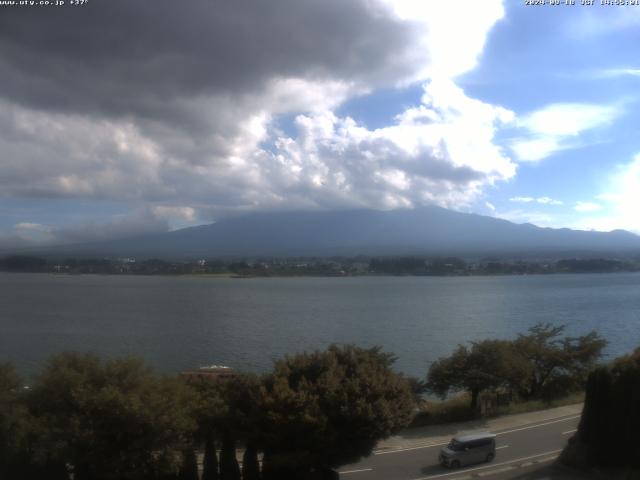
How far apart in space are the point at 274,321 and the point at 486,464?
26.6 metres

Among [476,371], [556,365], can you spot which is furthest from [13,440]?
[556,365]

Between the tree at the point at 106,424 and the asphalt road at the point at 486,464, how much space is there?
2.97 meters

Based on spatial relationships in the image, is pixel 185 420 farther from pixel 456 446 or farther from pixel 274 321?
pixel 274 321

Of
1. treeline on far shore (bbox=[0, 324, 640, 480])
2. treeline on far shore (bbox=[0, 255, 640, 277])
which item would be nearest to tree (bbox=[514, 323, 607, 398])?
treeline on far shore (bbox=[0, 324, 640, 480])

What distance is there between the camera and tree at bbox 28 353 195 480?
734cm

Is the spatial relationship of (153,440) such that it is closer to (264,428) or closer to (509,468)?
(264,428)

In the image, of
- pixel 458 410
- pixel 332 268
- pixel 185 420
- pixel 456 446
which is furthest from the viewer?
pixel 332 268

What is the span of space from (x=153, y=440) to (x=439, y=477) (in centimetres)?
434

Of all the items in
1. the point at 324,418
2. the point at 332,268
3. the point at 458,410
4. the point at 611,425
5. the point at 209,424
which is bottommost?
the point at 458,410

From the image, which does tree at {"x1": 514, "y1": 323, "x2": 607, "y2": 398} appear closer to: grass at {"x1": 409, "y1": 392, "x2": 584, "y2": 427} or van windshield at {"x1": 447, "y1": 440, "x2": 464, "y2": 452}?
grass at {"x1": 409, "y1": 392, "x2": 584, "y2": 427}

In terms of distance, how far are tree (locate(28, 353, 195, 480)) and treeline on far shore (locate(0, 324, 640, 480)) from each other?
0.01 m

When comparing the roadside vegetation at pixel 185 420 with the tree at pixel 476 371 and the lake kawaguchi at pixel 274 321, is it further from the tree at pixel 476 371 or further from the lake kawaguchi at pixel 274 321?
the lake kawaguchi at pixel 274 321

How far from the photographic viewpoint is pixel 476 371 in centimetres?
1511

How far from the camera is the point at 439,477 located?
914 cm
